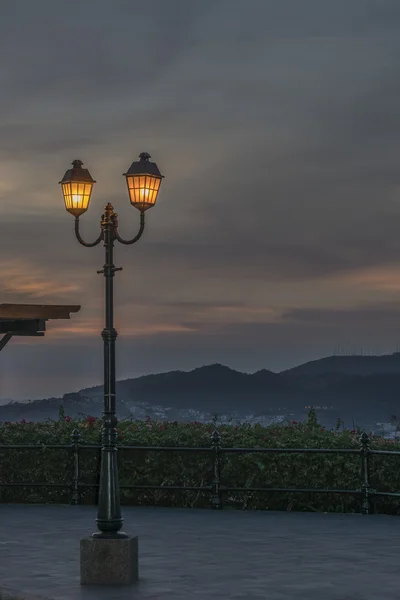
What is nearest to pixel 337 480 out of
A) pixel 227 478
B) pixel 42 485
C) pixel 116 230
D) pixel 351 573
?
pixel 227 478

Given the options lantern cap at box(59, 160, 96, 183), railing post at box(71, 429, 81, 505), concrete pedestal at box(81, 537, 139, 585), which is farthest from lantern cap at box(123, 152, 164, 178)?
railing post at box(71, 429, 81, 505)

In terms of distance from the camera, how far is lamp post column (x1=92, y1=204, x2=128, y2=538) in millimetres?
14492

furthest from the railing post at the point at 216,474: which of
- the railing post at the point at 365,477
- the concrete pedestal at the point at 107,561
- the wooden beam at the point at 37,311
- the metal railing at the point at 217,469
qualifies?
the concrete pedestal at the point at 107,561

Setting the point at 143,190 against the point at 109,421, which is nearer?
the point at 109,421

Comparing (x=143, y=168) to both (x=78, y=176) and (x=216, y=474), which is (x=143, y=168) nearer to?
(x=78, y=176)

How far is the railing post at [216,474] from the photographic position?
72.6 feet

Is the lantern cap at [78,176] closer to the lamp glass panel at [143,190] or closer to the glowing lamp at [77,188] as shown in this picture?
the glowing lamp at [77,188]

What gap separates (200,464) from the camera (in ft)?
74.8

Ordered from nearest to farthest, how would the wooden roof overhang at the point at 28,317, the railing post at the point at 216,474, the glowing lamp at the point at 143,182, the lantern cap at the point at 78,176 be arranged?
1. the glowing lamp at the point at 143,182
2. the lantern cap at the point at 78,176
3. the railing post at the point at 216,474
4. the wooden roof overhang at the point at 28,317

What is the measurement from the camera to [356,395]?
311 ft

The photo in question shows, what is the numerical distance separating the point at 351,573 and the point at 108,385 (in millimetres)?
3647

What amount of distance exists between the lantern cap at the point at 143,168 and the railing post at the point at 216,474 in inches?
326

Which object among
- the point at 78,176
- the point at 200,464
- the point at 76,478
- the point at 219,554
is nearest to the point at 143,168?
the point at 78,176

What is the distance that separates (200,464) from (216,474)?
73 centimetres
